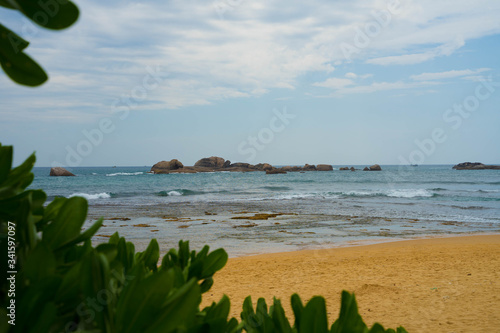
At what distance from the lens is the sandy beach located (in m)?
5.25

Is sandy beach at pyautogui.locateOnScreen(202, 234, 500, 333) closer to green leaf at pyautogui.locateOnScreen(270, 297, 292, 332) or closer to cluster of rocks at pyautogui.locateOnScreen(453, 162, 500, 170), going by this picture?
green leaf at pyautogui.locateOnScreen(270, 297, 292, 332)

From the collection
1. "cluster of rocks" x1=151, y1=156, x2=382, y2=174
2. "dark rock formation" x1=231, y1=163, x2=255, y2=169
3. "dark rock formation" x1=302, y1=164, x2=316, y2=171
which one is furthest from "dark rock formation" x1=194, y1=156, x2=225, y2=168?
"dark rock formation" x1=302, y1=164, x2=316, y2=171

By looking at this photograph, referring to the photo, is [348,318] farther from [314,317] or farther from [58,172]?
[58,172]

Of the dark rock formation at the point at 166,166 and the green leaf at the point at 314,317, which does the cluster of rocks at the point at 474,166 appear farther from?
the green leaf at the point at 314,317

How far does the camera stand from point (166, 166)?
220 ft

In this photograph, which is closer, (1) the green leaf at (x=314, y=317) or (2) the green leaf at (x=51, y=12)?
(2) the green leaf at (x=51, y=12)

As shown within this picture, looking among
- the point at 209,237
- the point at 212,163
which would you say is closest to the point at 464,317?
the point at 209,237

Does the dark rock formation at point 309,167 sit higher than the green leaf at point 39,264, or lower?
higher

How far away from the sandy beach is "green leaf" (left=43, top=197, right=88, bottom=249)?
17.0 feet

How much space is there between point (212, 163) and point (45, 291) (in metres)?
75.1

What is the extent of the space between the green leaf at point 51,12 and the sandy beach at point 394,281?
210 inches

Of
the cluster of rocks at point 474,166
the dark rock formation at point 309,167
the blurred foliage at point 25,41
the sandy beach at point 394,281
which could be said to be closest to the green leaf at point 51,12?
the blurred foliage at point 25,41

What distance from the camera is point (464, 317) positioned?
16.8 ft

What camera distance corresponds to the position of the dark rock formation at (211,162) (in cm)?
7406
